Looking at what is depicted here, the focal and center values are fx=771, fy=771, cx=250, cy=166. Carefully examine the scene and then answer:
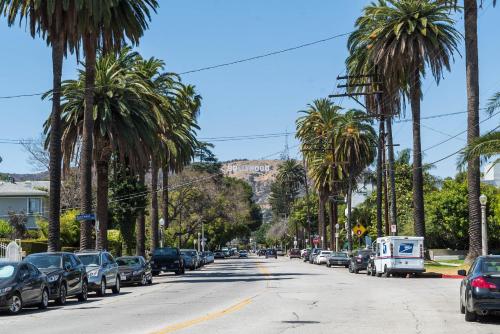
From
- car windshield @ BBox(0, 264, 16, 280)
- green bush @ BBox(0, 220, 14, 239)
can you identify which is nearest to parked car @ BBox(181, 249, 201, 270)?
green bush @ BBox(0, 220, 14, 239)

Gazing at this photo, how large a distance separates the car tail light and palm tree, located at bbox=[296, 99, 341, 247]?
58101mm

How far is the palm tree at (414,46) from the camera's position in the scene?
4559cm

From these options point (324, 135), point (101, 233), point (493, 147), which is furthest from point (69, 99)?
point (324, 135)

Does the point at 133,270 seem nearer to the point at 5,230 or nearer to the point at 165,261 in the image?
the point at 165,261

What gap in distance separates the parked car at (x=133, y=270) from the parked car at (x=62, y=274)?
8300 mm

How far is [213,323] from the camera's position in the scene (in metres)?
16.3

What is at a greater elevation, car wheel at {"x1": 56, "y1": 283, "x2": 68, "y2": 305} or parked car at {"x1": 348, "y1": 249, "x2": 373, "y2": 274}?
car wheel at {"x1": 56, "y1": 283, "x2": 68, "y2": 305}

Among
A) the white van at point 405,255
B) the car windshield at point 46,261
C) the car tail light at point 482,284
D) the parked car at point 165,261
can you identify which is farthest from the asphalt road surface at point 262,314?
the parked car at point 165,261

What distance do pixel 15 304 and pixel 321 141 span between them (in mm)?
60390

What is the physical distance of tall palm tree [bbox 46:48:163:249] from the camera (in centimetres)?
4062

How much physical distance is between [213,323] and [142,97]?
1153 inches

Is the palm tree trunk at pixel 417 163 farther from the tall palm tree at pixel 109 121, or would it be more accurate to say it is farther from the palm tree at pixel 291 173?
the palm tree at pixel 291 173

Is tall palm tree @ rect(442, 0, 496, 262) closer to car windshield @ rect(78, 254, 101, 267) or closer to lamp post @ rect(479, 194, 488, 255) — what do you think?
lamp post @ rect(479, 194, 488, 255)

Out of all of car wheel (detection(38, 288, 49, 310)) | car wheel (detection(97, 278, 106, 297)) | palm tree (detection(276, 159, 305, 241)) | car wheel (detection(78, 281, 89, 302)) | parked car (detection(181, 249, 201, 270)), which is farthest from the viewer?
palm tree (detection(276, 159, 305, 241))
